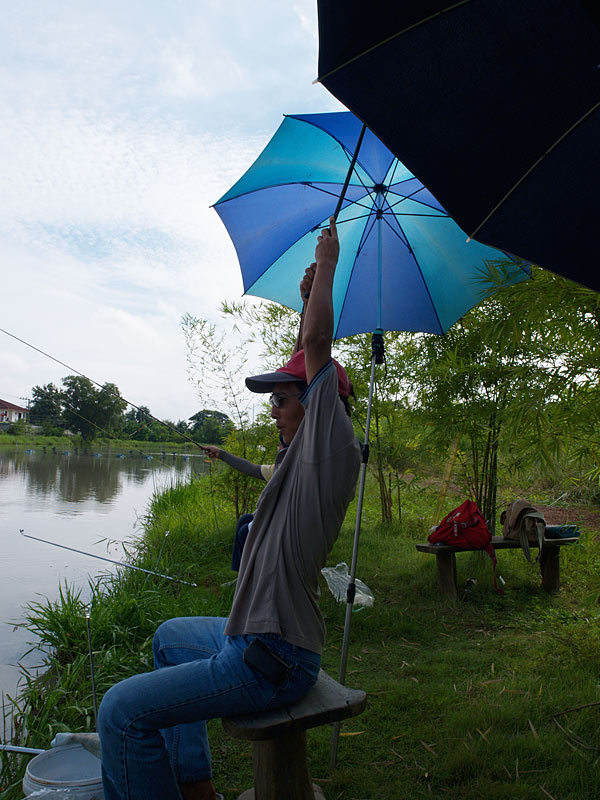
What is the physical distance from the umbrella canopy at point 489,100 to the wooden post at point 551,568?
309cm

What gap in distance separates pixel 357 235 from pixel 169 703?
2.21 m

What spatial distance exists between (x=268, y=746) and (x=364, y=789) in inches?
25.5

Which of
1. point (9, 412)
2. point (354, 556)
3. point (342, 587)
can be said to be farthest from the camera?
point (9, 412)

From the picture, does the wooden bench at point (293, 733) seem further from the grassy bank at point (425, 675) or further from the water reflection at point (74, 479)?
the water reflection at point (74, 479)

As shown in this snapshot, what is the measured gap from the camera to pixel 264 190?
9.21 feet

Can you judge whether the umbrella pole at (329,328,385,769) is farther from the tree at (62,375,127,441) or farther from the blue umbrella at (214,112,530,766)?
the tree at (62,375,127,441)

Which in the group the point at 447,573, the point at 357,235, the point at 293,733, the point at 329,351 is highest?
the point at 357,235

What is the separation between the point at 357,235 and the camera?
2.88 meters

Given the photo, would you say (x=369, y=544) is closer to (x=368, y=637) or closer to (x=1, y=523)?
(x=368, y=637)

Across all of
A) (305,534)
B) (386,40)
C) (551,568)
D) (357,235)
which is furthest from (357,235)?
(551,568)

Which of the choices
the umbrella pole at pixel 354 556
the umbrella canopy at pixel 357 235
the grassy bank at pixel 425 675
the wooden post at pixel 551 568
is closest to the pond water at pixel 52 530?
the grassy bank at pixel 425 675

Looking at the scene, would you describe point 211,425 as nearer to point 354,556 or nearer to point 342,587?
point 342,587

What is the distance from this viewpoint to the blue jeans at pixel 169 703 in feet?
4.18

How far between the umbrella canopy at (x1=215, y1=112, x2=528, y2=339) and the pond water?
2.44 metres
